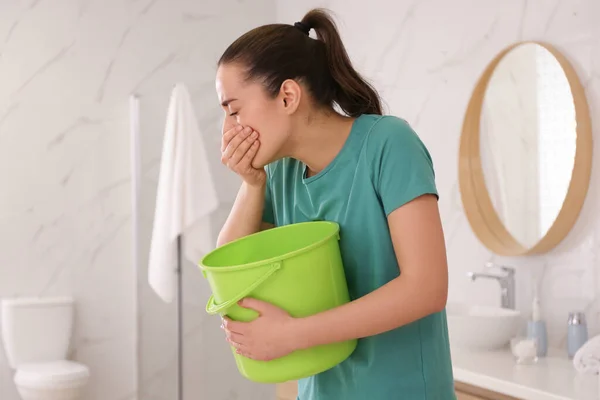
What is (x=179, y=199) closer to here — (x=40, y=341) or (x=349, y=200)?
(x=40, y=341)

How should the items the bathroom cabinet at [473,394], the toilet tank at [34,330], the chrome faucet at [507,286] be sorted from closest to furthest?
the bathroom cabinet at [473,394] → the chrome faucet at [507,286] → the toilet tank at [34,330]

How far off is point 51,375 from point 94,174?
1056 millimetres

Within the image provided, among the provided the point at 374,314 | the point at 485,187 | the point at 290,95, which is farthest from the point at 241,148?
the point at 485,187

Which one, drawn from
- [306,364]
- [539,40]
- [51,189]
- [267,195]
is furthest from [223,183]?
[306,364]

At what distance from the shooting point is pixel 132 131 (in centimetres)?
393

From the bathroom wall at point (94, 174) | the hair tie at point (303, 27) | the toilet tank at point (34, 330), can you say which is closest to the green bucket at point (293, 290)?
the hair tie at point (303, 27)

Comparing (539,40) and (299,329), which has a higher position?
(539,40)

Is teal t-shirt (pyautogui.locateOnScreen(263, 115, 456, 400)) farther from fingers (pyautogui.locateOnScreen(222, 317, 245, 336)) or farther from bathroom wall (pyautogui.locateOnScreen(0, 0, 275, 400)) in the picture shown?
bathroom wall (pyautogui.locateOnScreen(0, 0, 275, 400))

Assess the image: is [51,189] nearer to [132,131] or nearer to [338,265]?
[132,131]

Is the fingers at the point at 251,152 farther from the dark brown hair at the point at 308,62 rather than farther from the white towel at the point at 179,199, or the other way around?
the white towel at the point at 179,199

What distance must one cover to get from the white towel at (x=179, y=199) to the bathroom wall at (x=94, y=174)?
0.27 meters

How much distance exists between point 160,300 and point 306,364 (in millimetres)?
2843

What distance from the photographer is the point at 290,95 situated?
1.25 m

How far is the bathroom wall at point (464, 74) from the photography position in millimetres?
2467
